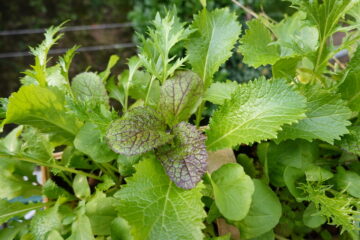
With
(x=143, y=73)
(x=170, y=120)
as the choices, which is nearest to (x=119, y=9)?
(x=143, y=73)

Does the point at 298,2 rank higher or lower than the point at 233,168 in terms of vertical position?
higher

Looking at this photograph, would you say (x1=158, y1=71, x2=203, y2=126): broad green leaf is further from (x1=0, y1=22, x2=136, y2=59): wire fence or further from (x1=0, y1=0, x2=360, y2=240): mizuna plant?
(x1=0, y1=22, x2=136, y2=59): wire fence

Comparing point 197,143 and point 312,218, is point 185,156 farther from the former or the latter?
point 312,218

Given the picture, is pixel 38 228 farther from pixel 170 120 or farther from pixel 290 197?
pixel 290 197

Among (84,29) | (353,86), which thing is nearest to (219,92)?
(353,86)

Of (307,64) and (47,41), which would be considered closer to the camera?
(47,41)

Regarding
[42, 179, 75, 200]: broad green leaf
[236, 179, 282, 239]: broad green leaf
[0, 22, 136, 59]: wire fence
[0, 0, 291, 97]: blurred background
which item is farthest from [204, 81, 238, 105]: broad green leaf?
[0, 22, 136, 59]: wire fence

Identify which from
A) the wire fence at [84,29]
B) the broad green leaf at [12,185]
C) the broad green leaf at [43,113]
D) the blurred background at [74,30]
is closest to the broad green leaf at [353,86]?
the broad green leaf at [43,113]
